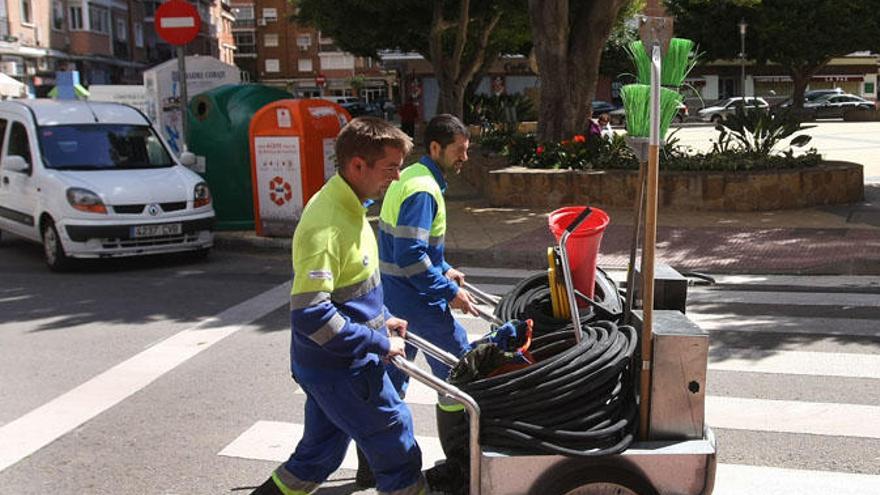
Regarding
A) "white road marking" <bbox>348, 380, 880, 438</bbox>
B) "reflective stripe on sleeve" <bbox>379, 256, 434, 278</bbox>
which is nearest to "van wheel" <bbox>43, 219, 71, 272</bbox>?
"white road marking" <bbox>348, 380, 880, 438</bbox>

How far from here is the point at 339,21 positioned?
2859cm

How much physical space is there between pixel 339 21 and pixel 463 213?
55.3 feet

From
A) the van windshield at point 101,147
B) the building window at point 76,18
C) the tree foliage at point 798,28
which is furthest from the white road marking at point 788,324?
the building window at point 76,18

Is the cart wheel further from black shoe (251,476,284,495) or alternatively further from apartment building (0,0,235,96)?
apartment building (0,0,235,96)

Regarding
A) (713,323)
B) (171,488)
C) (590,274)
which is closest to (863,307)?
(713,323)

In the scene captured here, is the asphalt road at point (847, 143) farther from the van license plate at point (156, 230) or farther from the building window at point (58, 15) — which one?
the building window at point (58, 15)

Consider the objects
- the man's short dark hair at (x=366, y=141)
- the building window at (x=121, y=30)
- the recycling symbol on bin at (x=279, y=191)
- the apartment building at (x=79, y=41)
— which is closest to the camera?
the man's short dark hair at (x=366, y=141)

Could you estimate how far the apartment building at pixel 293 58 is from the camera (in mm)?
90000

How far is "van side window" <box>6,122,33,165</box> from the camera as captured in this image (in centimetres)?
1077

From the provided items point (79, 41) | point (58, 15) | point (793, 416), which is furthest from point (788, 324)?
point (79, 41)

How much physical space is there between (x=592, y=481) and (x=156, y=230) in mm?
7777

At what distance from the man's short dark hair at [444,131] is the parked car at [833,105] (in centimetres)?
4475

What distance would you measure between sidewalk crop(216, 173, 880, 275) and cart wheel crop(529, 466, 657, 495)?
6293 mm

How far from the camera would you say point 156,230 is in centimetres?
992
